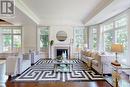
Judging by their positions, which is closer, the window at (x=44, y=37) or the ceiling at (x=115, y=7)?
the ceiling at (x=115, y=7)

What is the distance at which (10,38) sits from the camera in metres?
12.2

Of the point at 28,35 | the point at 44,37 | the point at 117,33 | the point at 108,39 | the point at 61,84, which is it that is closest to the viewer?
the point at 61,84

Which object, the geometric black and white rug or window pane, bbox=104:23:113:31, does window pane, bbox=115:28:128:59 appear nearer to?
window pane, bbox=104:23:113:31

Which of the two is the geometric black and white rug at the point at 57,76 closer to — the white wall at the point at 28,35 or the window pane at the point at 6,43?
the white wall at the point at 28,35

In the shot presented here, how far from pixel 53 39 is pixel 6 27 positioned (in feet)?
13.3

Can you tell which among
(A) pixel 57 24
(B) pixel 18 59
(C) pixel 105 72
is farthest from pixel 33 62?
(C) pixel 105 72

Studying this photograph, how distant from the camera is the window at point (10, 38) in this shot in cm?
1210

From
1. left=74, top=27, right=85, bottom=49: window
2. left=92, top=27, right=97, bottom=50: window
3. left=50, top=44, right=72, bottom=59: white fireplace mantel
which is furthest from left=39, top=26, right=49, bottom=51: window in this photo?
left=92, top=27, right=97, bottom=50: window

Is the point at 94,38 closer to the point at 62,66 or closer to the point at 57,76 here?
the point at 62,66

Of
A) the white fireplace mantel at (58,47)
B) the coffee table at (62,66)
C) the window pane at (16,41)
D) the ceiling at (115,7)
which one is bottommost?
the coffee table at (62,66)

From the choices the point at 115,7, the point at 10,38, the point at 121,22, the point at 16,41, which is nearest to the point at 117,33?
the point at 121,22

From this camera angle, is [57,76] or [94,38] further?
[94,38]

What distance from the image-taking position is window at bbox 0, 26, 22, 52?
12102mm

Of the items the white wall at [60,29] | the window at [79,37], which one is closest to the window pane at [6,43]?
the white wall at [60,29]
